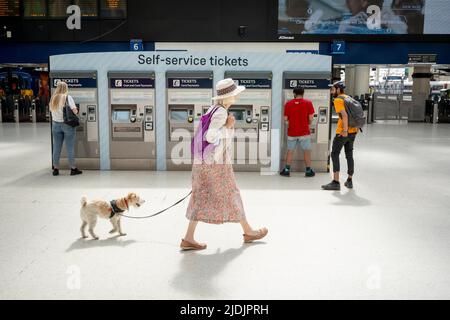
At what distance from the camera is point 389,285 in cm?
360

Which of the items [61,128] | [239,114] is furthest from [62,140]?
[239,114]

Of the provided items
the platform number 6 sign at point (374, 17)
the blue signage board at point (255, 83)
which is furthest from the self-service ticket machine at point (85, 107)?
the platform number 6 sign at point (374, 17)

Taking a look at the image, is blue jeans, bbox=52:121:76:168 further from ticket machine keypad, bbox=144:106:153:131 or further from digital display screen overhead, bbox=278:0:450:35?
digital display screen overhead, bbox=278:0:450:35

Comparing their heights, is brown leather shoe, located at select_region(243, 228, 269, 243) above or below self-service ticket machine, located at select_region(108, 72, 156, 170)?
below

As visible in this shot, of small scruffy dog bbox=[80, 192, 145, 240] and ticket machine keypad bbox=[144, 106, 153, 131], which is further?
ticket machine keypad bbox=[144, 106, 153, 131]

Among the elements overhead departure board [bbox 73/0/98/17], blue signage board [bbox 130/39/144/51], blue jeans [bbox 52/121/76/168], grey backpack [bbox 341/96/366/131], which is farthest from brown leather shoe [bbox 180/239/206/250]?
overhead departure board [bbox 73/0/98/17]

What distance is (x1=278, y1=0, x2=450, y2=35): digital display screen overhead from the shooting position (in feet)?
46.4

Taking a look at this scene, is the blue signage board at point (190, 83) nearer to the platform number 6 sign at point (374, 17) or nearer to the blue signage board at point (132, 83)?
the blue signage board at point (132, 83)

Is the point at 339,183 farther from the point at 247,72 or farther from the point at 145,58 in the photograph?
the point at 145,58

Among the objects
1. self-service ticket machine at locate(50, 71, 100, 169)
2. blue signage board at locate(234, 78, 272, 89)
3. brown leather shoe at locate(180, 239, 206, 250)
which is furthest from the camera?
self-service ticket machine at locate(50, 71, 100, 169)

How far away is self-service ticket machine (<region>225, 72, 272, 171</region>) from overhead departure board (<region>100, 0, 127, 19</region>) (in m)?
7.44

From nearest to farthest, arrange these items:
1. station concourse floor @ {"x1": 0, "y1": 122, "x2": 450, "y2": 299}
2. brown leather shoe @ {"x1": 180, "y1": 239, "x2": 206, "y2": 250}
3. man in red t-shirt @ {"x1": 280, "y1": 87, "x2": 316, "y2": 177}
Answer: station concourse floor @ {"x1": 0, "y1": 122, "x2": 450, "y2": 299} → brown leather shoe @ {"x1": 180, "y1": 239, "x2": 206, "y2": 250} → man in red t-shirt @ {"x1": 280, "y1": 87, "x2": 316, "y2": 177}

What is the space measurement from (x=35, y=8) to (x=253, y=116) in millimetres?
9643
